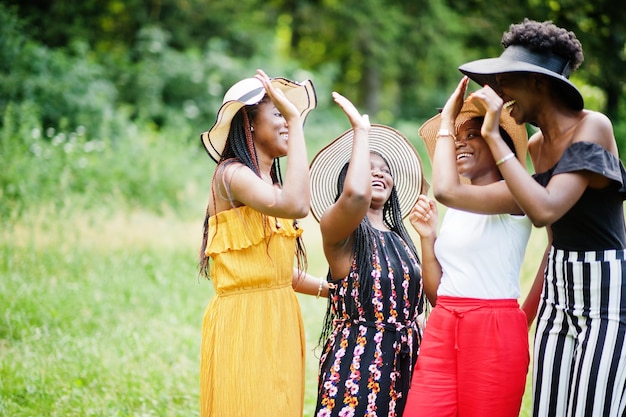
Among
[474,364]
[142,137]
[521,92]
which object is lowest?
[474,364]

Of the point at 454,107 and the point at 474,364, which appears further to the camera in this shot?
the point at 454,107

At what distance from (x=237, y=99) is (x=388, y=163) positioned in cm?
94

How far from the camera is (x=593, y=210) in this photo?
9.73 ft

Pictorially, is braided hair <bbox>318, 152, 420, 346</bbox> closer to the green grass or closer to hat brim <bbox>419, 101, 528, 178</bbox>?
hat brim <bbox>419, 101, 528, 178</bbox>

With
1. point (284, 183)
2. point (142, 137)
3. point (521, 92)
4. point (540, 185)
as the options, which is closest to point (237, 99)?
point (284, 183)

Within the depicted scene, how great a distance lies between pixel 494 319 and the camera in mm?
3176

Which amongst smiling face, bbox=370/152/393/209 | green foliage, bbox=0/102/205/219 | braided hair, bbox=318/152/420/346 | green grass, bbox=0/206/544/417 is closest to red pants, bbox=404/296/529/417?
braided hair, bbox=318/152/420/346

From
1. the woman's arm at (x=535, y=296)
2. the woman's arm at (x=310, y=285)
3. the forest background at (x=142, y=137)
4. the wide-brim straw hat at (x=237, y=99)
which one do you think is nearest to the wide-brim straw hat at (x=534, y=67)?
the woman's arm at (x=535, y=296)

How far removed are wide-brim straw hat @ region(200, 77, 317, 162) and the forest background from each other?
201 centimetres

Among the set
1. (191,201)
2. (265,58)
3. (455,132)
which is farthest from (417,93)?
(455,132)

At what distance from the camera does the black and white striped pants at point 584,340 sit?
9.66 feet

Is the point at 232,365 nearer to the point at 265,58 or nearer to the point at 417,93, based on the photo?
the point at 265,58

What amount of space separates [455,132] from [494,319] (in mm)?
904

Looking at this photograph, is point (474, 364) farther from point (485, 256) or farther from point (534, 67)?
point (534, 67)
